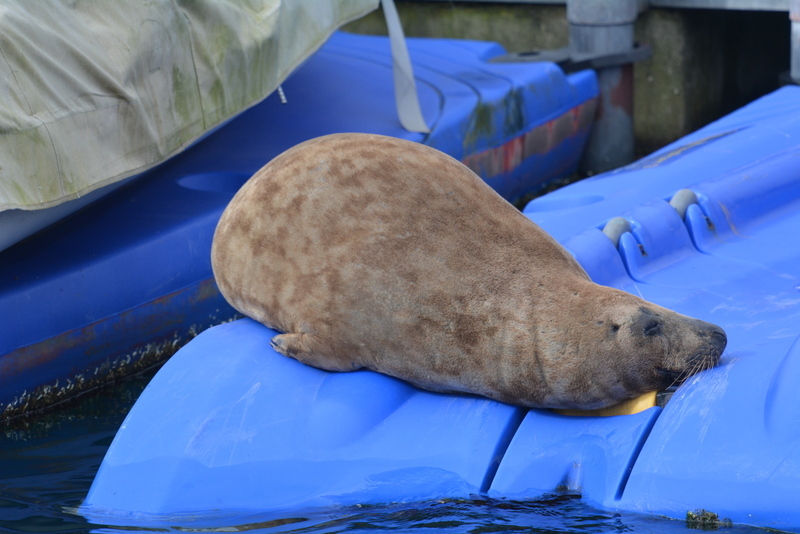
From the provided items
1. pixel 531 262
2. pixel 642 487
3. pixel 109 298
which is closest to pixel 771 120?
pixel 531 262

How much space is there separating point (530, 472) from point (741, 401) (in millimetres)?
572

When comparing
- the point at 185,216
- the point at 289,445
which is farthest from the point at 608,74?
the point at 289,445

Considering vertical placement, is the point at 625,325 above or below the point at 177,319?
above

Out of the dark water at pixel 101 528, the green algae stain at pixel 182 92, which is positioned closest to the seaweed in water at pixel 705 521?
the dark water at pixel 101 528

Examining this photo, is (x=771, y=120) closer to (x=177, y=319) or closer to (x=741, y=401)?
(x=741, y=401)

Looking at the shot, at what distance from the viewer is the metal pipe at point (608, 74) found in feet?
21.3

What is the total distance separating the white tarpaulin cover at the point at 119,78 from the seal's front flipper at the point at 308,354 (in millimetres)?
1176

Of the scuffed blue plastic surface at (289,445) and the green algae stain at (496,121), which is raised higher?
the scuffed blue plastic surface at (289,445)

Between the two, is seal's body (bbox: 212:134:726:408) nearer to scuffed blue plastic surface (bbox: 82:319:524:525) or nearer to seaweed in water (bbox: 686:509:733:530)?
scuffed blue plastic surface (bbox: 82:319:524:525)

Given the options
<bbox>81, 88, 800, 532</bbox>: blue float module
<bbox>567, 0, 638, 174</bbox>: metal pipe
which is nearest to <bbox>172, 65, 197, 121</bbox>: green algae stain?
<bbox>81, 88, 800, 532</bbox>: blue float module

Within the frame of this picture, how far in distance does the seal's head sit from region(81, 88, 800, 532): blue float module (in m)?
0.06

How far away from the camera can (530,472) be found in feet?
8.24

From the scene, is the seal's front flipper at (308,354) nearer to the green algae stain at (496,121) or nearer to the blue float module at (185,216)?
the blue float module at (185,216)

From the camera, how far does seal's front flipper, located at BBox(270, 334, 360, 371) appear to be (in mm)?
2807
